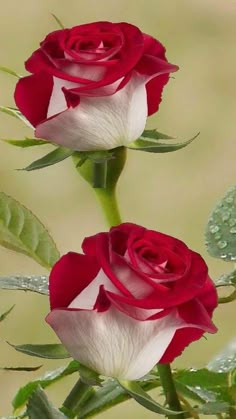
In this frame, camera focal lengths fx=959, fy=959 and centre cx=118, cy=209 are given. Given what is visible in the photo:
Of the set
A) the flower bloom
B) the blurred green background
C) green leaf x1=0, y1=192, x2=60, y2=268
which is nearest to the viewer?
the flower bloom

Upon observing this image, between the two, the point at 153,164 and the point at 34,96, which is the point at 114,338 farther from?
the point at 153,164

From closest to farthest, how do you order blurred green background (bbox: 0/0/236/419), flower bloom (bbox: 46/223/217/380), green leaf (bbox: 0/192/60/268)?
1. flower bloom (bbox: 46/223/217/380)
2. green leaf (bbox: 0/192/60/268)
3. blurred green background (bbox: 0/0/236/419)

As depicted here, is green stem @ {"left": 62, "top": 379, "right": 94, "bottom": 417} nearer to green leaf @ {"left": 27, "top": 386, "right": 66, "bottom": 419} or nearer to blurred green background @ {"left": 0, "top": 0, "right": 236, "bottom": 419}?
green leaf @ {"left": 27, "top": 386, "right": 66, "bottom": 419}

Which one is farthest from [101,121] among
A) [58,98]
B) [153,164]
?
[153,164]

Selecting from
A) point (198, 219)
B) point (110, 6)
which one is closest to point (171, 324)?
point (198, 219)

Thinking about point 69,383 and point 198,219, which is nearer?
point 69,383

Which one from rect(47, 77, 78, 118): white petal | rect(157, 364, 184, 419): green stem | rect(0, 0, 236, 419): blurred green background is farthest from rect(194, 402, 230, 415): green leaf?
rect(0, 0, 236, 419): blurred green background

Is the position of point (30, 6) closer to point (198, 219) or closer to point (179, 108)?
point (179, 108)
